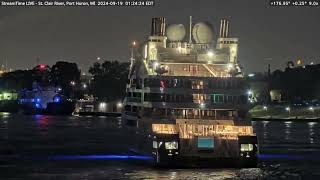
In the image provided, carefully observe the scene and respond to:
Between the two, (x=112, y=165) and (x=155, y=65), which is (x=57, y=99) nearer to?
(x=112, y=165)

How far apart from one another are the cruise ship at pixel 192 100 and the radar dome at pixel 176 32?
0.17 feet

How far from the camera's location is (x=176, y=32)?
35438mm

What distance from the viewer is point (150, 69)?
33438 millimetres

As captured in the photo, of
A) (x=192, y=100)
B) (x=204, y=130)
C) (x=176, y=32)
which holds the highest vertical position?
(x=176, y=32)

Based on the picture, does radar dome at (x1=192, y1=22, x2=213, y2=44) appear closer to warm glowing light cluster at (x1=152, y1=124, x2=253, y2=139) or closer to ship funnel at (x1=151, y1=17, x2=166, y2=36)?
ship funnel at (x1=151, y1=17, x2=166, y2=36)

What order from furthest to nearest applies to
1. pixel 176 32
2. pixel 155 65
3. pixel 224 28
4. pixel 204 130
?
pixel 224 28 → pixel 176 32 → pixel 155 65 → pixel 204 130

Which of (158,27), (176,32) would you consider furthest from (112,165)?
(176,32)

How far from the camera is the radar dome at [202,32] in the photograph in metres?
35.3

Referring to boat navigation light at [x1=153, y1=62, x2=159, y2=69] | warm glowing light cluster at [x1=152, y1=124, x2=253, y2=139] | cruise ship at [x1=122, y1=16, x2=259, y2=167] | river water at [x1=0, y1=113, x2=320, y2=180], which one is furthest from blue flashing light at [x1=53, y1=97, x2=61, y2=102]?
warm glowing light cluster at [x1=152, y1=124, x2=253, y2=139]

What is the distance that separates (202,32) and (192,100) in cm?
556

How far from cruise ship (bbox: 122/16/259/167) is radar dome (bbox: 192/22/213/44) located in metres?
0.06

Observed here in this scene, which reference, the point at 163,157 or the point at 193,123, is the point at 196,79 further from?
the point at 163,157

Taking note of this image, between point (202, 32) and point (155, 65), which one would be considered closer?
point (155, 65)

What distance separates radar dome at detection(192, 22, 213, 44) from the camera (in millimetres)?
35312
